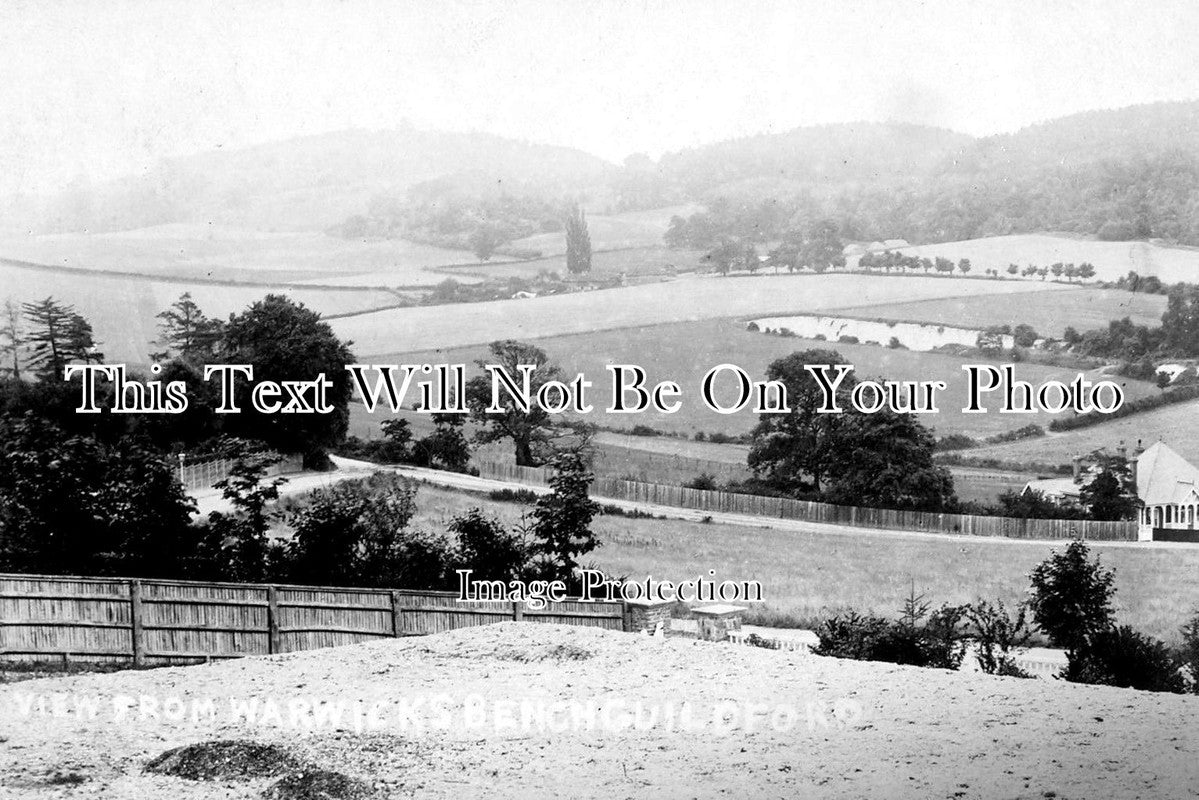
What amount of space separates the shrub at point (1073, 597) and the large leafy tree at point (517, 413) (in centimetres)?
384

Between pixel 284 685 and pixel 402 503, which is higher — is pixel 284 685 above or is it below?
below

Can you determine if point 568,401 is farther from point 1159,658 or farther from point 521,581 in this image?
point 1159,658

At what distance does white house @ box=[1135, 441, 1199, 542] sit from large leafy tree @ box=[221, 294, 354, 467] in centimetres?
606

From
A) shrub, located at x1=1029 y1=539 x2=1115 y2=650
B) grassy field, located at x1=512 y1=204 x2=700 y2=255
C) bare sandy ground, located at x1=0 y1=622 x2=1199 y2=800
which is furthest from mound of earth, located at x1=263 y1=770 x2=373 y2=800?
grassy field, located at x1=512 y1=204 x2=700 y2=255

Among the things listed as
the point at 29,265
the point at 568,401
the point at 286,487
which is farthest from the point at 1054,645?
the point at 29,265

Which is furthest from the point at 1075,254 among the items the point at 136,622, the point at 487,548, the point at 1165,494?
the point at 136,622

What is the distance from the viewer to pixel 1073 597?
9.15 m

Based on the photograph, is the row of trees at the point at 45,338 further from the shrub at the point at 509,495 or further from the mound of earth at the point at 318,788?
the mound of earth at the point at 318,788

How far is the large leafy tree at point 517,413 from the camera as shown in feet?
33.9

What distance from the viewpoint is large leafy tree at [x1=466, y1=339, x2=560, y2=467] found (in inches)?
406

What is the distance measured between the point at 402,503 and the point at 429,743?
367cm

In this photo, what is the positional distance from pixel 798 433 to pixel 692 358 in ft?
3.29

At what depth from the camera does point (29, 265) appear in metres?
10.9

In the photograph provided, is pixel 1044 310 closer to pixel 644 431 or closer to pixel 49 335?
pixel 644 431
